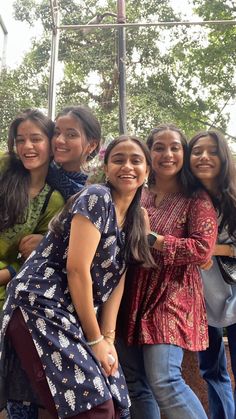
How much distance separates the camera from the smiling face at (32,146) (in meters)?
2.08

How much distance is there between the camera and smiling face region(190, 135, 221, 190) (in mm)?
2189

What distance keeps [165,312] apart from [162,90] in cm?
1177

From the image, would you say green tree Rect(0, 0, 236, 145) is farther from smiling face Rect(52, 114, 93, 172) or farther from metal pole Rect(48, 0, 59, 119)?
smiling face Rect(52, 114, 93, 172)

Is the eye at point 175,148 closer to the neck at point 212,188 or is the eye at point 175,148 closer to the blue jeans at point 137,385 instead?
the neck at point 212,188

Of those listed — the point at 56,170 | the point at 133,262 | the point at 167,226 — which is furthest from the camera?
the point at 56,170

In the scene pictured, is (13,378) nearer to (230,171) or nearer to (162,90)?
(230,171)

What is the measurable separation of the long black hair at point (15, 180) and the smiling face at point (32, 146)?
25 millimetres

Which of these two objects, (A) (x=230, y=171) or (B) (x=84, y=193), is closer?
(B) (x=84, y=193)

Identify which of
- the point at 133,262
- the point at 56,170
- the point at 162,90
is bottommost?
the point at 133,262

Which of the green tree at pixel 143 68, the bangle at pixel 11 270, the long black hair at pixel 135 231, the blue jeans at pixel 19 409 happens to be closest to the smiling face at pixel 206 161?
the long black hair at pixel 135 231

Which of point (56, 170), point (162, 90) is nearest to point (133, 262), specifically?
point (56, 170)

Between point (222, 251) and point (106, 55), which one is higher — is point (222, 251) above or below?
below

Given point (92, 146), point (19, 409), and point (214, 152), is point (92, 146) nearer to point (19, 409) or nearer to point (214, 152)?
point (214, 152)

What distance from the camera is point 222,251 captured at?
228cm
